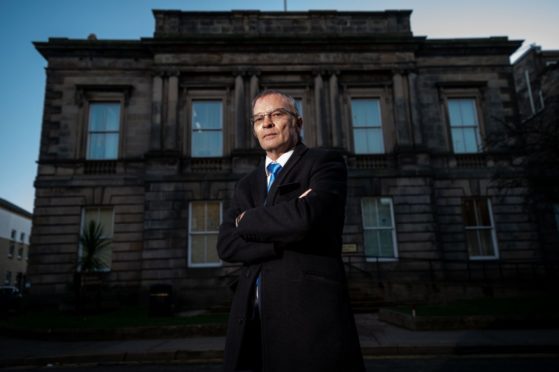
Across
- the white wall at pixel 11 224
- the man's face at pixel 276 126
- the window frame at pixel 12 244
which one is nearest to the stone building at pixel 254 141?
the man's face at pixel 276 126

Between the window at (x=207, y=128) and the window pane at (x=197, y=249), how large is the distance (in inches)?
155

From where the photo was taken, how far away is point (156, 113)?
16.7 meters

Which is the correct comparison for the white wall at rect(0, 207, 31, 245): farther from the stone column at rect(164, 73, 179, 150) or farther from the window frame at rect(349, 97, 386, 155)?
the window frame at rect(349, 97, 386, 155)

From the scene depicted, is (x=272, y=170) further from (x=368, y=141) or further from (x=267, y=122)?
(x=368, y=141)

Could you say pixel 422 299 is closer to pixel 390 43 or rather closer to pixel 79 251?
pixel 390 43

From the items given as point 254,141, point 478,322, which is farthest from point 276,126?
point 254,141

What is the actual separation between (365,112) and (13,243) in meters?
43.9

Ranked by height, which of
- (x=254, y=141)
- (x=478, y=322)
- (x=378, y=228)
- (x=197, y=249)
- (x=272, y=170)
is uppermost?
(x=254, y=141)

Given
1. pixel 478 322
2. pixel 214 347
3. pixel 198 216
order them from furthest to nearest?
1. pixel 198 216
2. pixel 478 322
3. pixel 214 347

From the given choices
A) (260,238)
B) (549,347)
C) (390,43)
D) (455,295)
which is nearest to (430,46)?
(390,43)

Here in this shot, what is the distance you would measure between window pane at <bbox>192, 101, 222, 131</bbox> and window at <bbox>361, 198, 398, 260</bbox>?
7.87 m

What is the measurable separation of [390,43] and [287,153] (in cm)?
1760

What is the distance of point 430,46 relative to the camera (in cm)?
1839

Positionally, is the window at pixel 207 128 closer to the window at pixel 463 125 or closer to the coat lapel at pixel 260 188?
the window at pixel 463 125
